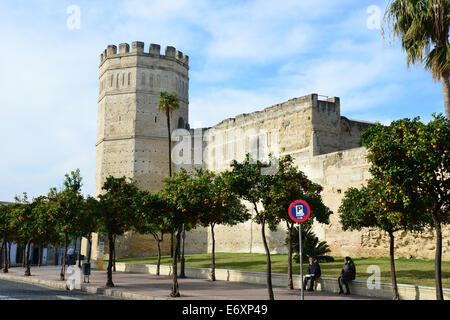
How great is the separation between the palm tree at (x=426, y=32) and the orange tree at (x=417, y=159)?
4.75 meters

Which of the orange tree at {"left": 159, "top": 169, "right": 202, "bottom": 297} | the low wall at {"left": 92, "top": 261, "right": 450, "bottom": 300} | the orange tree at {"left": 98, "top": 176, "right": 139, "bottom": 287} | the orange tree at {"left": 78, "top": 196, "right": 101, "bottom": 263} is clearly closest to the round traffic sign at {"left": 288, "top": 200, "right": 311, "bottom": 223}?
the orange tree at {"left": 159, "top": 169, "right": 202, "bottom": 297}

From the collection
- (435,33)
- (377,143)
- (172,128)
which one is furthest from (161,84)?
(377,143)

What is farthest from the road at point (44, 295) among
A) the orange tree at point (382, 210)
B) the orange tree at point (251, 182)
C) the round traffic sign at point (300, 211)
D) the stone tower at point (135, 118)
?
the stone tower at point (135, 118)

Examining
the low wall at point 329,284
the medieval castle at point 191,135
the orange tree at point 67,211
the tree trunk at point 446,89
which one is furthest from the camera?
the medieval castle at point 191,135

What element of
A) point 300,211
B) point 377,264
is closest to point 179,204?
point 300,211

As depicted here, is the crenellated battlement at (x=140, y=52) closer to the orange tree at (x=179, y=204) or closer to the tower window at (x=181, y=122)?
the tower window at (x=181, y=122)

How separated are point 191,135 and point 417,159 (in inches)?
1305

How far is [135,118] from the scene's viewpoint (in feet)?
134

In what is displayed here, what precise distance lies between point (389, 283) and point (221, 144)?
84.9ft

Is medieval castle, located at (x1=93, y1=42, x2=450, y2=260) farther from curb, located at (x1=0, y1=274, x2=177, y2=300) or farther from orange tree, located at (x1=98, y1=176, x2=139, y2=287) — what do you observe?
curb, located at (x1=0, y1=274, x2=177, y2=300)

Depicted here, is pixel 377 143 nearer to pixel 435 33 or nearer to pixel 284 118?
pixel 435 33

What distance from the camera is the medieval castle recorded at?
102 ft

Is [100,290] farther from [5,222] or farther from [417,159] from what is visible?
[5,222]

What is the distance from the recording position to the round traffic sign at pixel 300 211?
11531 millimetres
